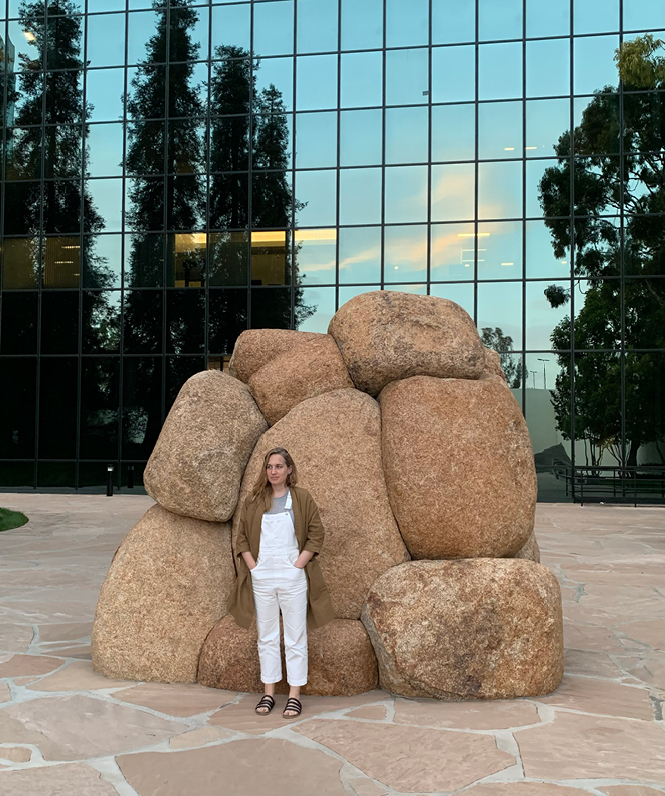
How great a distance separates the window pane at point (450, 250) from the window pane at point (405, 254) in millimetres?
262

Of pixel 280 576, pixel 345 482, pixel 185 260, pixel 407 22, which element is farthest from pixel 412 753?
pixel 407 22

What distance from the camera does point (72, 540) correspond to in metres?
12.8

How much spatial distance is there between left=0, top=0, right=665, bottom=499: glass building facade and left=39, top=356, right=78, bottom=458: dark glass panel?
60 millimetres

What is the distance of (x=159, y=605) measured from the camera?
5.61m

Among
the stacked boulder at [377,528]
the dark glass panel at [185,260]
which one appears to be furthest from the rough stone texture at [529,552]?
the dark glass panel at [185,260]

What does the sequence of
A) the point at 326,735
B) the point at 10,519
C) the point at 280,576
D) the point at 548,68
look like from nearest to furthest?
1. the point at 326,735
2. the point at 280,576
3. the point at 10,519
4. the point at 548,68

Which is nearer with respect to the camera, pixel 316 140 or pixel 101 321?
pixel 316 140

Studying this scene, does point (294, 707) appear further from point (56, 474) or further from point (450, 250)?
point (56, 474)

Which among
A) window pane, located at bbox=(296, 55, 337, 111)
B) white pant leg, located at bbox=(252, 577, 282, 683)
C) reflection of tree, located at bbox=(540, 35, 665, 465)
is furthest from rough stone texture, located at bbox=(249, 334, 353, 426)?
window pane, located at bbox=(296, 55, 337, 111)

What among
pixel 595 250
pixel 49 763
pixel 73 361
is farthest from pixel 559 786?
pixel 73 361

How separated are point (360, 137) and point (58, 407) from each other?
10929mm

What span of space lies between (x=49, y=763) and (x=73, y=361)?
19.2m

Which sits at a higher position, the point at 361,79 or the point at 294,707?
the point at 361,79

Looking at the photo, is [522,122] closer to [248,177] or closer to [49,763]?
[248,177]
